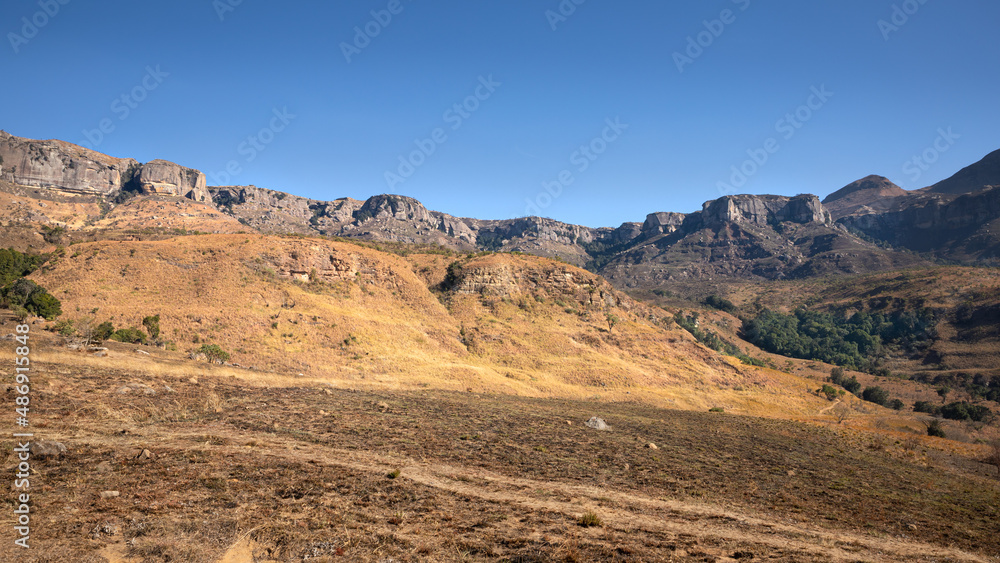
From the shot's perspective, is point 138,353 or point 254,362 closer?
point 138,353

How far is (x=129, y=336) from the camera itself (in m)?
27.5

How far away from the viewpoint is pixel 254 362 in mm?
31484

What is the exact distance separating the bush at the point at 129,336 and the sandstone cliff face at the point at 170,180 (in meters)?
156

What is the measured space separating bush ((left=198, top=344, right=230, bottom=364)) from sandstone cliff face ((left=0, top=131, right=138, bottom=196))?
149035mm

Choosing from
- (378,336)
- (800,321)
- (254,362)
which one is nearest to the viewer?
(254,362)

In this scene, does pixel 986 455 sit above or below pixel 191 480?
below

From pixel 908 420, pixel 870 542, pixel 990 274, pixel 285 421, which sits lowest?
pixel 908 420

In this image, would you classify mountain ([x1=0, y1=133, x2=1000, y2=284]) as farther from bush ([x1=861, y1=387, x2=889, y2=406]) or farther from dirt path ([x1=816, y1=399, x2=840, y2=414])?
dirt path ([x1=816, y1=399, x2=840, y2=414])

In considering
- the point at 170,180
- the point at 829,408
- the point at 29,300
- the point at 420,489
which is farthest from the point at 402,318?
the point at 170,180

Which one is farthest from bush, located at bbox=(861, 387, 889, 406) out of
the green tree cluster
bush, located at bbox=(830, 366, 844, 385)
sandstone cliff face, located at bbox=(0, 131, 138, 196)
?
sandstone cliff face, located at bbox=(0, 131, 138, 196)

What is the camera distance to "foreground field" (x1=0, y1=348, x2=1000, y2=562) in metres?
7.92

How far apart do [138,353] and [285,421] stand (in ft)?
44.6

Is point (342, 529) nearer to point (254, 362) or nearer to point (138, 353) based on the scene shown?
point (138, 353)

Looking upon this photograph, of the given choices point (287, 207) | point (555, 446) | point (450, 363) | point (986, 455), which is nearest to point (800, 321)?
point (986, 455)
